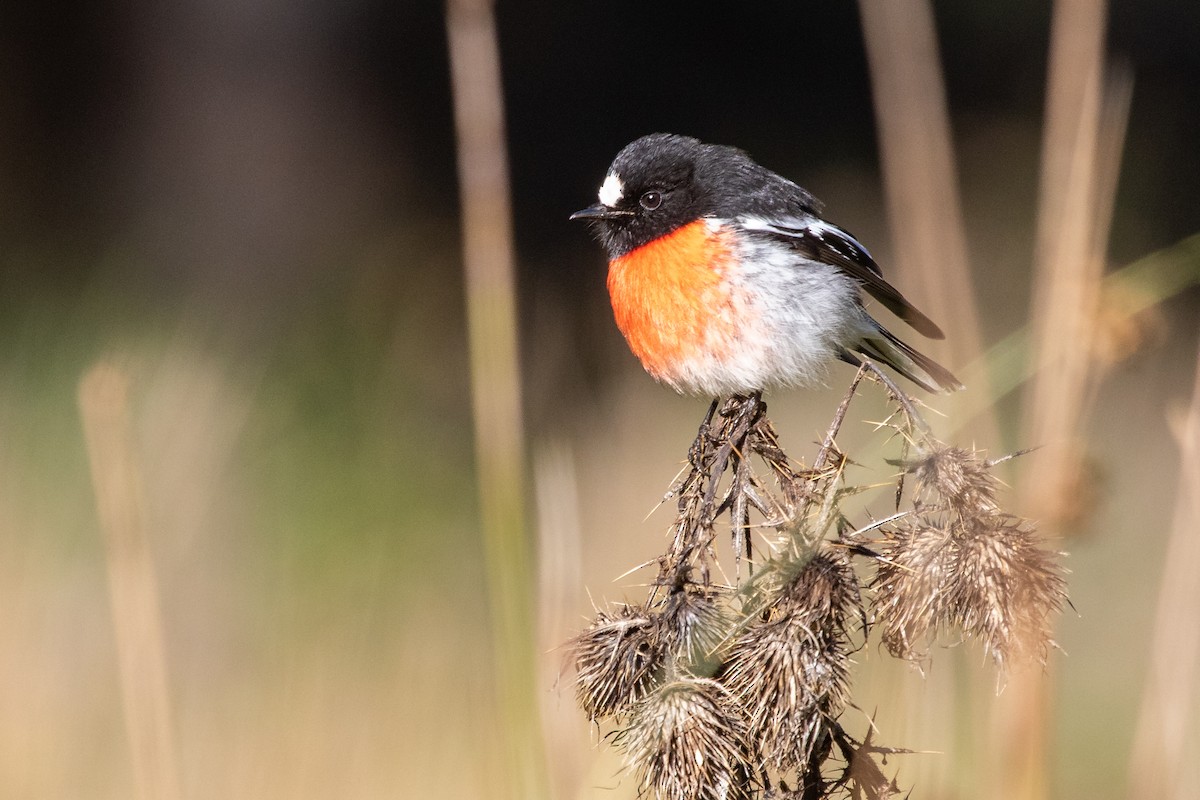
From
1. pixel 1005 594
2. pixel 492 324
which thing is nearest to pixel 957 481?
pixel 1005 594

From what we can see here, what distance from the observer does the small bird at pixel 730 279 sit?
107 inches

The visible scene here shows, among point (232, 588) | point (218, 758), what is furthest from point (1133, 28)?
point (218, 758)

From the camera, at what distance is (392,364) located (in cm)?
618

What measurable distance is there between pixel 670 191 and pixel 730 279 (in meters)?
0.35

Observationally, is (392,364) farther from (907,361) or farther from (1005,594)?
(1005,594)

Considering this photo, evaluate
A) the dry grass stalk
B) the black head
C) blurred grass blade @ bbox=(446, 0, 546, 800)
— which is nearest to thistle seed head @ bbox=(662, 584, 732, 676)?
Answer: blurred grass blade @ bbox=(446, 0, 546, 800)

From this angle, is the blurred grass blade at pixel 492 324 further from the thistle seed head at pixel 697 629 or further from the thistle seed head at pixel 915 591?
the thistle seed head at pixel 915 591

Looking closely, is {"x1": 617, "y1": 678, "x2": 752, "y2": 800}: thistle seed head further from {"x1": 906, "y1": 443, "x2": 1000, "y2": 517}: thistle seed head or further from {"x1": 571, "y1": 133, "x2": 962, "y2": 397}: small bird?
{"x1": 571, "y1": 133, "x2": 962, "y2": 397}: small bird

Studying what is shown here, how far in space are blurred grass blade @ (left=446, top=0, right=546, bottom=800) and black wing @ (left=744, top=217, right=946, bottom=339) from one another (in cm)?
120

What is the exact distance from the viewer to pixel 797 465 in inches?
72.7

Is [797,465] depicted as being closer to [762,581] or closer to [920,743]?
[762,581]

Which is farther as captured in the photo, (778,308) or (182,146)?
(182,146)

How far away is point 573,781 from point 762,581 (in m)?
0.52

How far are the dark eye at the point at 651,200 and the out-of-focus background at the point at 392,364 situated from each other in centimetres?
61
